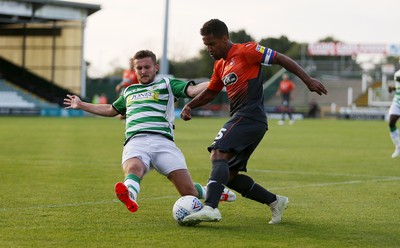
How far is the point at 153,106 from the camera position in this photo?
7.96 m

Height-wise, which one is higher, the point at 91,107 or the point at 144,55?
the point at 144,55

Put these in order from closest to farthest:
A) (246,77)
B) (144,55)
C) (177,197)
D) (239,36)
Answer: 1. (246,77)
2. (144,55)
3. (177,197)
4. (239,36)

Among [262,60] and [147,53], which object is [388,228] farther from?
[147,53]

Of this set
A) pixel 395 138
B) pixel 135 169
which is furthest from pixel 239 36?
pixel 135 169

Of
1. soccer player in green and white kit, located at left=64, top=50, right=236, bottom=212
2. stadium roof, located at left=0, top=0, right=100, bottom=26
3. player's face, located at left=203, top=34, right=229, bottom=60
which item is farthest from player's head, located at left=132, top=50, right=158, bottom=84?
stadium roof, located at left=0, top=0, right=100, bottom=26

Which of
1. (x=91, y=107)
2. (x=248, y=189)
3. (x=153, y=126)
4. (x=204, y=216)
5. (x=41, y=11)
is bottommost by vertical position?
(x=204, y=216)

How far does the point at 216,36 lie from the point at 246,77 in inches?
19.2

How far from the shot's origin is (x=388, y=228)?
7.36 meters

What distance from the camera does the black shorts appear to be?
7.39 m

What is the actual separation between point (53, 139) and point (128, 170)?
15301 millimetres

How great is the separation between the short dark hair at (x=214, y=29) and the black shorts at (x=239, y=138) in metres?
0.82

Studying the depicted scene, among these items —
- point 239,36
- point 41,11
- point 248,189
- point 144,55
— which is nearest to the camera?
point 248,189

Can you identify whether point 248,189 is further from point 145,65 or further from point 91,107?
point 91,107

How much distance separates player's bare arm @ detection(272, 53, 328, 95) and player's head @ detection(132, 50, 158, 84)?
1.32 m
